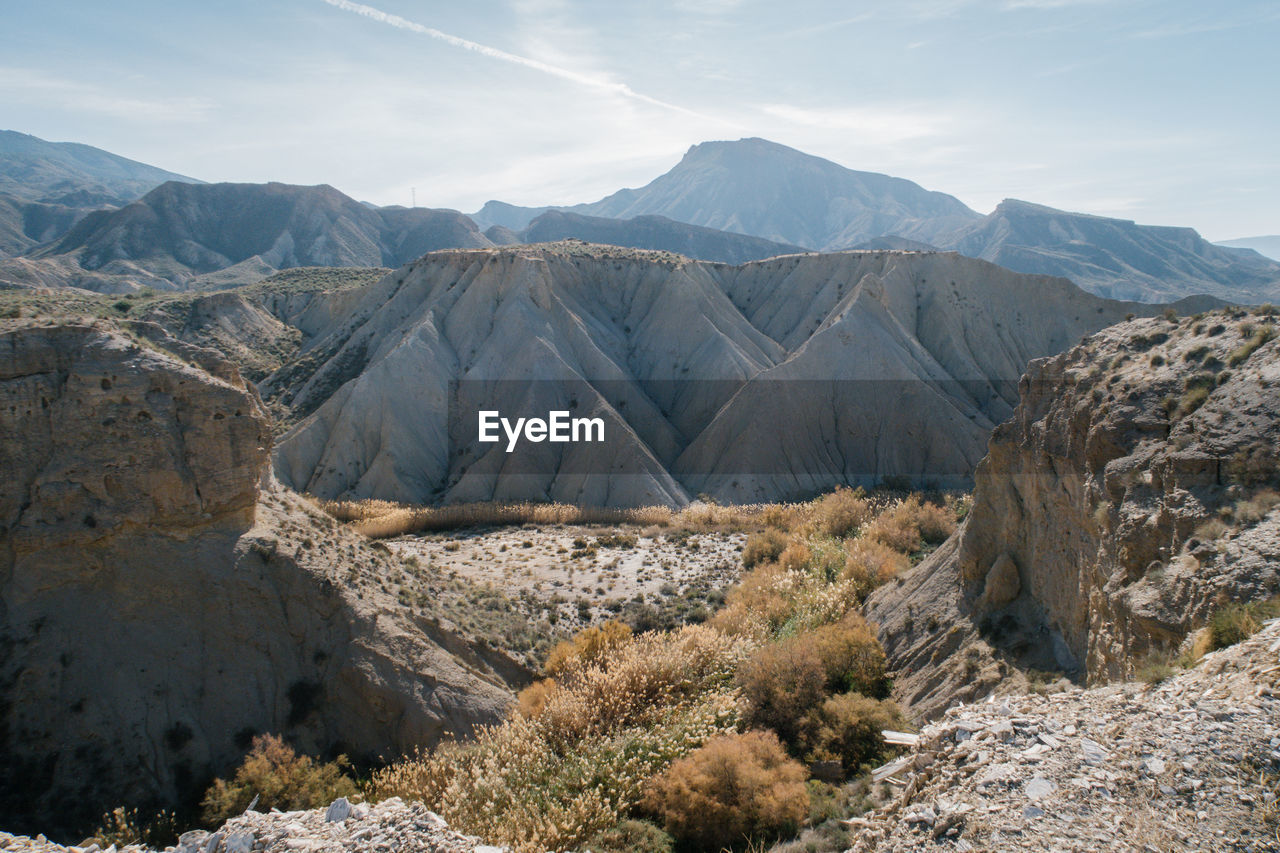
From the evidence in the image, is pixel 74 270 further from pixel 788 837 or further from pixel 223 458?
pixel 788 837

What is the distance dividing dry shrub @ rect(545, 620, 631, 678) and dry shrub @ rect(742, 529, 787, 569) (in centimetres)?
1110

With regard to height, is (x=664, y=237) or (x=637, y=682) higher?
(x=664, y=237)

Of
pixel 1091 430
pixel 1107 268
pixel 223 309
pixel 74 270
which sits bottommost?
pixel 1091 430

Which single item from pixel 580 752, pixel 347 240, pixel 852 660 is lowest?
pixel 580 752

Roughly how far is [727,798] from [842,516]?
67.3 ft

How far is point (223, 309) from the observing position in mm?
59906

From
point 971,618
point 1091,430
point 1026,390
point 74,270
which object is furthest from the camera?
point 74,270

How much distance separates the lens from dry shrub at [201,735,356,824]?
12.7 m

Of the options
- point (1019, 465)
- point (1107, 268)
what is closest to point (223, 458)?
point (1019, 465)

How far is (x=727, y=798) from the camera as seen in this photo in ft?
39.4

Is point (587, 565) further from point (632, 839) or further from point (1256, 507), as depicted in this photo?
point (1256, 507)

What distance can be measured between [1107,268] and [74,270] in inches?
7118

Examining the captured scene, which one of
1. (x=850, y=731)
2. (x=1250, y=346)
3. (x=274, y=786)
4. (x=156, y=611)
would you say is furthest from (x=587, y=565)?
(x=1250, y=346)

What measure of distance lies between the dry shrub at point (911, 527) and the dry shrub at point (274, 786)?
1872 cm
